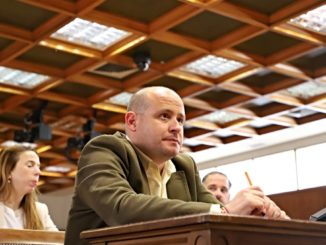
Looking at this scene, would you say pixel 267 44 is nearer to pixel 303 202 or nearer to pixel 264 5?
pixel 264 5

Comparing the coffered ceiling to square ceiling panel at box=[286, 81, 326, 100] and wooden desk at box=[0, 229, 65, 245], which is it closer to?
square ceiling panel at box=[286, 81, 326, 100]

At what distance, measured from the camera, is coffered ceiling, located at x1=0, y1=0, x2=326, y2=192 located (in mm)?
5297

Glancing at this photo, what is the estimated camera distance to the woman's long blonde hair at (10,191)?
3.05 meters

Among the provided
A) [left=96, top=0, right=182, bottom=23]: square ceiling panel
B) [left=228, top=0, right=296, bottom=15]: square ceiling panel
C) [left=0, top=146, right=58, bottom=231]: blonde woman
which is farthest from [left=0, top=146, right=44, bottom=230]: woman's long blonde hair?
[left=228, top=0, right=296, bottom=15]: square ceiling panel

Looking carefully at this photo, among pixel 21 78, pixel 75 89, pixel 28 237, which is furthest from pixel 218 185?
pixel 75 89

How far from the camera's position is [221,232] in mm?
1137

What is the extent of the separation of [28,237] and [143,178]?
0.69 metres

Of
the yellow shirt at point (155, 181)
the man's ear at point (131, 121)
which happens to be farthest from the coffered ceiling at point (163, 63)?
the yellow shirt at point (155, 181)

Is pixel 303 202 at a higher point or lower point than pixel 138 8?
lower

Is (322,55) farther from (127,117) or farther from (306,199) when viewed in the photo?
(127,117)

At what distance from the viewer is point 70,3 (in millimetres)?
5121

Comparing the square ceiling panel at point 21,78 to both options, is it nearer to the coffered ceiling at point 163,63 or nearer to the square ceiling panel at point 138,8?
the coffered ceiling at point 163,63

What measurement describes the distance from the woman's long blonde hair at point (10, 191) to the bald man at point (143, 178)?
128cm

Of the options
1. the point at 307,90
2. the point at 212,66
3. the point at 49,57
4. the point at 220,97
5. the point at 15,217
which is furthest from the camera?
the point at 220,97
